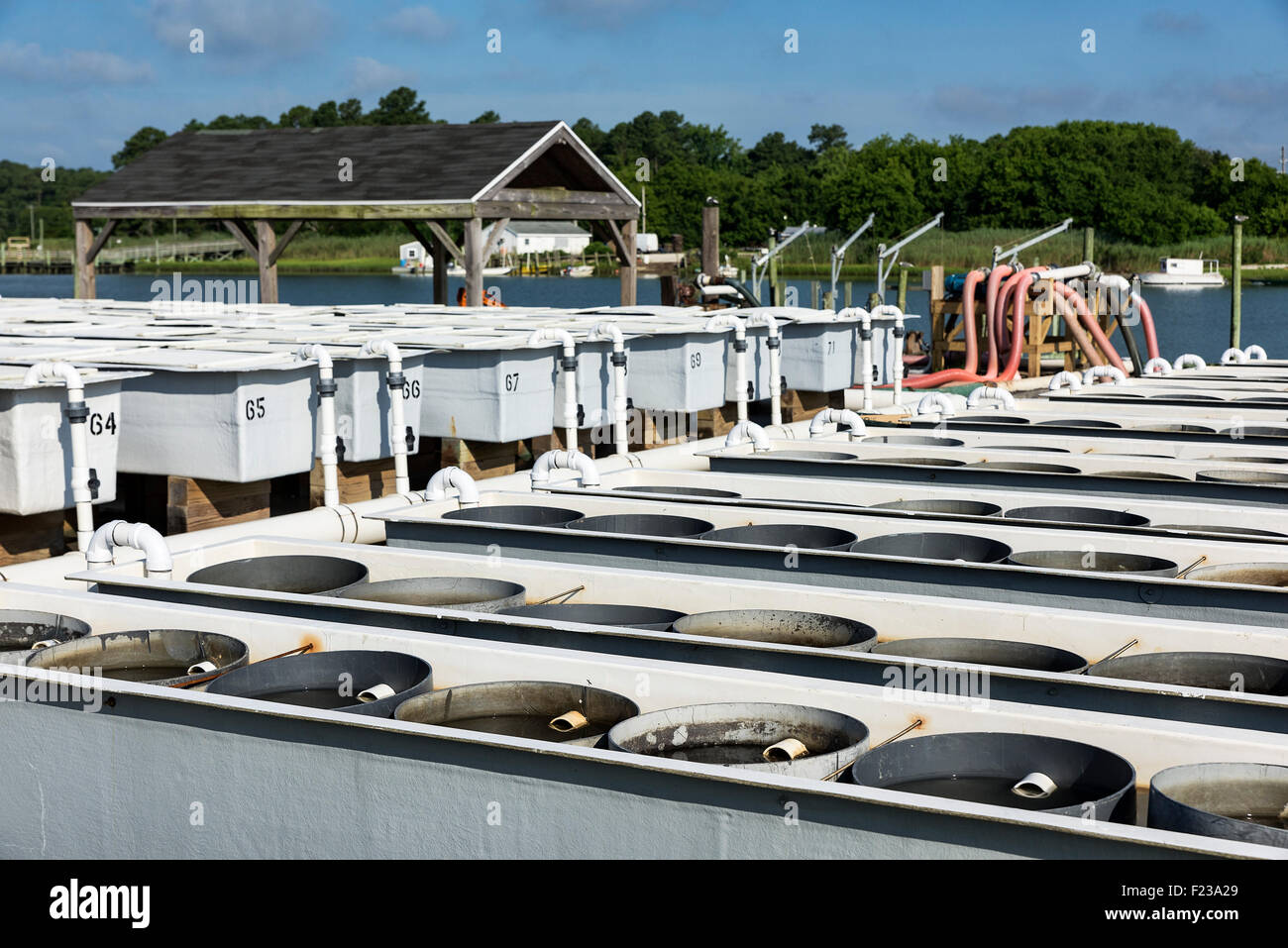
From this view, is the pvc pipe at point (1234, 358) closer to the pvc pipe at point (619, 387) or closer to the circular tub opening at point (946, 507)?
the pvc pipe at point (619, 387)

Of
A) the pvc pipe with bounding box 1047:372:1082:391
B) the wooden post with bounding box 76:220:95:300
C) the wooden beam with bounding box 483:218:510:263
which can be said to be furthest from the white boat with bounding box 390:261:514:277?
the pvc pipe with bounding box 1047:372:1082:391

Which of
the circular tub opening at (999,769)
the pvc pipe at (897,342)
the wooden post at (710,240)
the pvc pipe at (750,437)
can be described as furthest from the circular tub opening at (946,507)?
the wooden post at (710,240)

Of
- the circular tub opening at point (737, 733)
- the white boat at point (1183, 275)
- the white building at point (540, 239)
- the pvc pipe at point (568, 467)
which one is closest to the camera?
the circular tub opening at point (737, 733)

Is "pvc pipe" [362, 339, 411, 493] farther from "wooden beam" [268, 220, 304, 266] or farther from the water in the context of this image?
"wooden beam" [268, 220, 304, 266]

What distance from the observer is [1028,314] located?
23.0m

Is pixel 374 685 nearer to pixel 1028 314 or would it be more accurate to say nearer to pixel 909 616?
pixel 909 616

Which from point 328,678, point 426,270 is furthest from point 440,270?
point 426,270

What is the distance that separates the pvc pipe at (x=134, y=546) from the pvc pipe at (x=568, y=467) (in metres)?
2.93

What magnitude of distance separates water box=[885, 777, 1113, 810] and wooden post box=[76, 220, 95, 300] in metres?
22.2

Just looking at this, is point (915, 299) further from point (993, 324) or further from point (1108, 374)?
point (1108, 374)

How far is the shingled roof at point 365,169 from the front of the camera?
21953 millimetres
